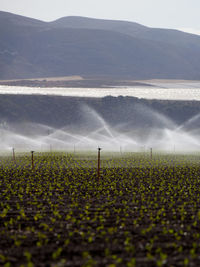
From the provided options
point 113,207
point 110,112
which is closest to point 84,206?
point 113,207

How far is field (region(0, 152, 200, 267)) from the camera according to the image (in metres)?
10.7

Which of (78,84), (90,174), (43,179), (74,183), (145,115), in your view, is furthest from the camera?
(78,84)

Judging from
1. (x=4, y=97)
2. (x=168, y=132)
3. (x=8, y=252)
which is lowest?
(x=8, y=252)

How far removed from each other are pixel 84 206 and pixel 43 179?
944cm

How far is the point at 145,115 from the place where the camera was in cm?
13112

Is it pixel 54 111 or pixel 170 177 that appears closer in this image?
pixel 170 177

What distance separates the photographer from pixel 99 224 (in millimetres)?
13773

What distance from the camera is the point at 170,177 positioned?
88.6 ft

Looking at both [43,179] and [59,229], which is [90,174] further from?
[59,229]

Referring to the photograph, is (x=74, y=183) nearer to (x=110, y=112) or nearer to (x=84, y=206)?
(x=84, y=206)

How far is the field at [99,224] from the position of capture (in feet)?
35.2

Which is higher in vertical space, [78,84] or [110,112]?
[78,84]

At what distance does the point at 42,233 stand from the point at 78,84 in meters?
178

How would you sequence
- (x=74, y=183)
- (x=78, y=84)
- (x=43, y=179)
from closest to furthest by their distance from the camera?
(x=74, y=183) → (x=43, y=179) → (x=78, y=84)
